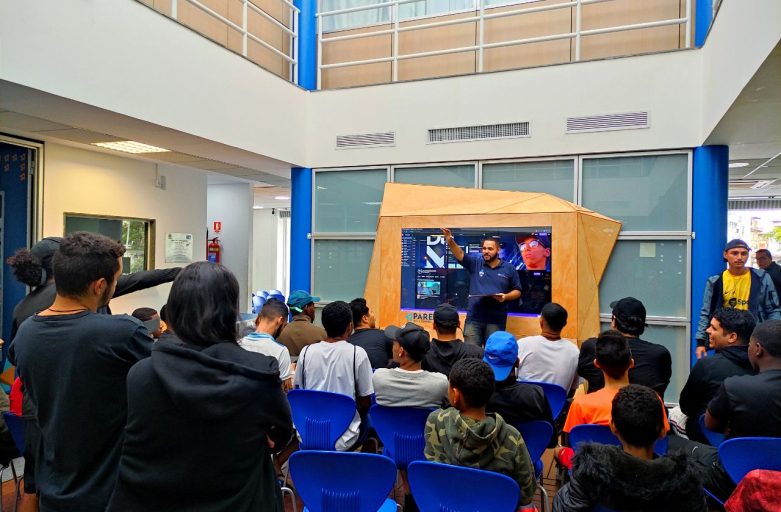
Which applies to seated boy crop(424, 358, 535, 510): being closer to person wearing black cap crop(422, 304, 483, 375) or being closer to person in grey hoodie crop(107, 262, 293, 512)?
person in grey hoodie crop(107, 262, 293, 512)

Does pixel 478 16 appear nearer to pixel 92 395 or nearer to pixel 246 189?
pixel 246 189

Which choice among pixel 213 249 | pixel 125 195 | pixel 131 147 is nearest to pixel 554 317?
pixel 131 147

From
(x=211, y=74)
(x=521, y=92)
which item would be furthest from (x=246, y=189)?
(x=521, y=92)

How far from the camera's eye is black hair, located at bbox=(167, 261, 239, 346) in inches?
56.1

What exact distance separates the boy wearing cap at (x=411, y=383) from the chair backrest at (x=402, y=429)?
0.14ft

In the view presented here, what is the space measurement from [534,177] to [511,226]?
2.46 feet

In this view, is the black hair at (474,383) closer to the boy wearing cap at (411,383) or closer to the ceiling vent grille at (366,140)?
the boy wearing cap at (411,383)

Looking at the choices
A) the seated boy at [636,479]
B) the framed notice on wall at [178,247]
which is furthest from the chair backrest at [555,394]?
the framed notice on wall at [178,247]

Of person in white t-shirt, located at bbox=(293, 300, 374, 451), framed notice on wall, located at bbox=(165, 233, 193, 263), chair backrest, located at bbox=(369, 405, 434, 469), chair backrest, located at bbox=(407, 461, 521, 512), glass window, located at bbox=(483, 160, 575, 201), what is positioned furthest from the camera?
framed notice on wall, located at bbox=(165, 233, 193, 263)

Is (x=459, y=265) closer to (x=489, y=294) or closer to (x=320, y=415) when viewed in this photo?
(x=489, y=294)

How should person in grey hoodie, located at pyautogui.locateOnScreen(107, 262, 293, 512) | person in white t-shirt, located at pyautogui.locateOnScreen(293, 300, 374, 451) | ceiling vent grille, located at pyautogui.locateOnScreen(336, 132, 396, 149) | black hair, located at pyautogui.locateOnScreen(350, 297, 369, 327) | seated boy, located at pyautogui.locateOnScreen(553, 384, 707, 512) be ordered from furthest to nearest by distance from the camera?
ceiling vent grille, located at pyautogui.locateOnScreen(336, 132, 396, 149) → black hair, located at pyautogui.locateOnScreen(350, 297, 369, 327) → person in white t-shirt, located at pyautogui.locateOnScreen(293, 300, 374, 451) → seated boy, located at pyautogui.locateOnScreen(553, 384, 707, 512) → person in grey hoodie, located at pyautogui.locateOnScreen(107, 262, 293, 512)

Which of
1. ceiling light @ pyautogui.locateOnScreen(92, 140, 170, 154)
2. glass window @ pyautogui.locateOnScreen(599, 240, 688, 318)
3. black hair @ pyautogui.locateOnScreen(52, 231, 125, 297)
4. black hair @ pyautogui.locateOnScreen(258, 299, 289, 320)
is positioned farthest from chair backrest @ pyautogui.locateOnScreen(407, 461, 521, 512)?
ceiling light @ pyautogui.locateOnScreen(92, 140, 170, 154)

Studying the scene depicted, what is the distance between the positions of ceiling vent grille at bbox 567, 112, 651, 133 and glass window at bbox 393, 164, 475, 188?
1.23m

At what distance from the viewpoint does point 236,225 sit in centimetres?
1035
